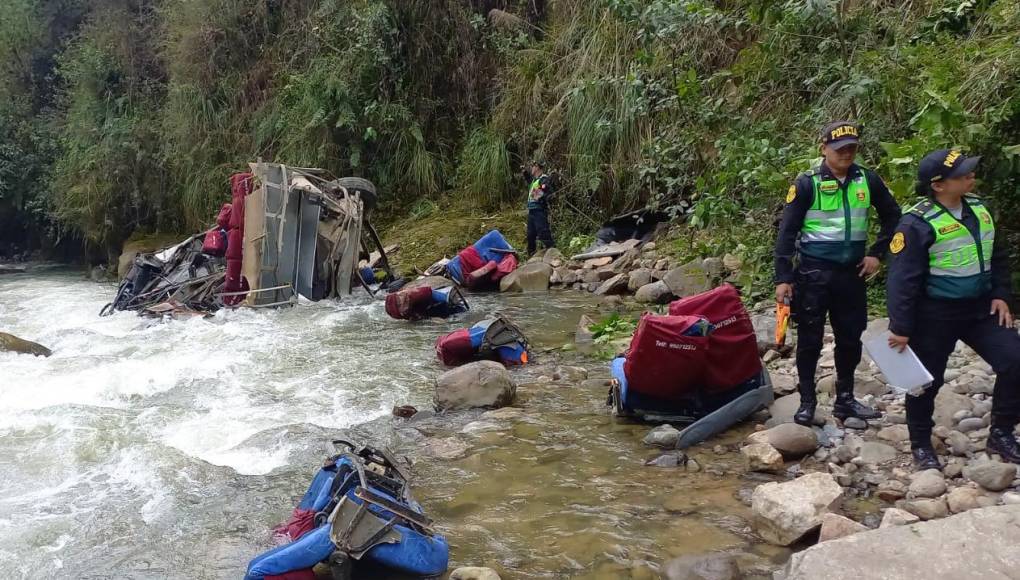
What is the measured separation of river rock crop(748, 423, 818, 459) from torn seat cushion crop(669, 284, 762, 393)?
0.47 meters

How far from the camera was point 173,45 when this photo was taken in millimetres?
17297

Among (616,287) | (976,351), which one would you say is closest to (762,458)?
(976,351)

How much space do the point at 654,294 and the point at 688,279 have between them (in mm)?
414

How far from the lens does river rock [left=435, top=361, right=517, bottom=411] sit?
16.5ft

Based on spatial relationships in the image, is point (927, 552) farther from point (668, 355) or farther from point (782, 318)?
point (668, 355)

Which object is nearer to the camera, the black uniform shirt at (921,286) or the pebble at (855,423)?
the black uniform shirt at (921,286)

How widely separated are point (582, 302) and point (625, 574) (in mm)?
5901

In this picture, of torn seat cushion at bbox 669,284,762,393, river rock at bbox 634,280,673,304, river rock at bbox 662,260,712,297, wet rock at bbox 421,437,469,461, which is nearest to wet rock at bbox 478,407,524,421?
wet rock at bbox 421,437,469,461

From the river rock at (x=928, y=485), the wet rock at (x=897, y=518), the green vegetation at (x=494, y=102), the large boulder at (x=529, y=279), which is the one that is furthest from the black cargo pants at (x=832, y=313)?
the large boulder at (x=529, y=279)

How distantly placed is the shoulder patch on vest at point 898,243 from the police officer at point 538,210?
7.50 metres

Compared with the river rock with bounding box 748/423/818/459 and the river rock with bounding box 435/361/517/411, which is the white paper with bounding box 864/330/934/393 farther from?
the river rock with bounding box 435/361/517/411

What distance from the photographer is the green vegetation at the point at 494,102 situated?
557 cm

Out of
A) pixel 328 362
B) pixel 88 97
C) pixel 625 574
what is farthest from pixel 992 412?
pixel 88 97

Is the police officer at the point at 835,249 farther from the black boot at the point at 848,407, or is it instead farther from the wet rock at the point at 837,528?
the wet rock at the point at 837,528
